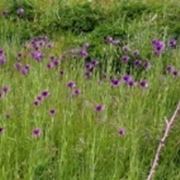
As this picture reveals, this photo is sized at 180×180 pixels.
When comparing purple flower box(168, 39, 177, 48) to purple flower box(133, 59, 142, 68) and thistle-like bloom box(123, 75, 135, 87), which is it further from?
thistle-like bloom box(123, 75, 135, 87)

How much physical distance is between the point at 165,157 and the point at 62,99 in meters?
0.70

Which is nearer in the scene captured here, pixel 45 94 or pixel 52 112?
pixel 52 112

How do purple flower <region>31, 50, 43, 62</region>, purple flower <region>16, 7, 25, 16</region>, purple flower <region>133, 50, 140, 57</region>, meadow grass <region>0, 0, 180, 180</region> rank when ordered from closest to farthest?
meadow grass <region>0, 0, 180, 180</region> < purple flower <region>31, 50, 43, 62</region> < purple flower <region>133, 50, 140, 57</region> < purple flower <region>16, 7, 25, 16</region>

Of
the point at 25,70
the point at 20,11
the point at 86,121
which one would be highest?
the point at 20,11

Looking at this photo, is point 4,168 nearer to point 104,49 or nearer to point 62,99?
point 62,99

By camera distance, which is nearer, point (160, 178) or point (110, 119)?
point (160, 178)

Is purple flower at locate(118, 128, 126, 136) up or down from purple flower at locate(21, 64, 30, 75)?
down

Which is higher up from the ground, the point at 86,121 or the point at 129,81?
the point at 129,81

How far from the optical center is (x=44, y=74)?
378 cm

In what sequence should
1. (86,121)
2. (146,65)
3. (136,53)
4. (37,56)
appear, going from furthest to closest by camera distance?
(136,53)
(146,65)
(37,56)
(86,121)

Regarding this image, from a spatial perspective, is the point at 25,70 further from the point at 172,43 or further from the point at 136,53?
the point at 172,43

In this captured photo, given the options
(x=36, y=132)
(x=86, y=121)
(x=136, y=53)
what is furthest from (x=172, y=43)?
(x=36, y=132)

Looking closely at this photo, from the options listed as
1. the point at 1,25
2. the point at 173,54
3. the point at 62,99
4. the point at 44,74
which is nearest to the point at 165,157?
the point at 62,99

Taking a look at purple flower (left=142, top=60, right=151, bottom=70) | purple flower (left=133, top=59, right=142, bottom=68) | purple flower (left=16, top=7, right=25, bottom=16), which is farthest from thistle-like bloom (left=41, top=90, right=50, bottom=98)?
purple flower (left=16, top=7, right=25, bottom=16)
